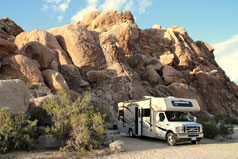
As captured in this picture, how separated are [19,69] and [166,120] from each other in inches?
593

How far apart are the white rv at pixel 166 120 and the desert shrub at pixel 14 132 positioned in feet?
25.0

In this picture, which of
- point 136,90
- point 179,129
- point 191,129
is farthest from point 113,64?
point 179,129

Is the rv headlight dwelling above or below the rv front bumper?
above

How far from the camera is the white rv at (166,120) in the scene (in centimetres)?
1279

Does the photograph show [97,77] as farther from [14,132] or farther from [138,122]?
[14,132]

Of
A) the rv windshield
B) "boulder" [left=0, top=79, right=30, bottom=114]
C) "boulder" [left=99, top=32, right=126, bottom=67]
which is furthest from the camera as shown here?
"boulder" [left=99, top=32, right=126, bottom=67]

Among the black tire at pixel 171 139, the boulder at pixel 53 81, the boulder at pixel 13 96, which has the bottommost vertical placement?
the black tire at pixel 171 139

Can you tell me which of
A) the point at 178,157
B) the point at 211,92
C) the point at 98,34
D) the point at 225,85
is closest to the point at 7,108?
the point at 178,157

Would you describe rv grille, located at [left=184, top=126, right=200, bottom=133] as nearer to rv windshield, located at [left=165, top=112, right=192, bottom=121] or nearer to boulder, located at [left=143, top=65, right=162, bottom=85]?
rv windshield, located at [left=165, top=112, right=192, bottom=121]

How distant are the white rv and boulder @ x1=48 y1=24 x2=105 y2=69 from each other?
49.3 feet

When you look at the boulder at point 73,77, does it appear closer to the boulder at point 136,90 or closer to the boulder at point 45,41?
the boulder at point 45,41

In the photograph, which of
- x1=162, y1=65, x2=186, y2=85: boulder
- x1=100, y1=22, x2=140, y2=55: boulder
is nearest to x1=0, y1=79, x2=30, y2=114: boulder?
x1=100, y1=22, x2=140, y2=55: boulder

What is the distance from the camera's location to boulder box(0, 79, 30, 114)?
10.6 meters

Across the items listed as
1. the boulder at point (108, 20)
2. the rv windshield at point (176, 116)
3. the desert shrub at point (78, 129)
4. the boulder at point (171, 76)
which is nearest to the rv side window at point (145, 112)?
the rv windshield at point (176, 116)
